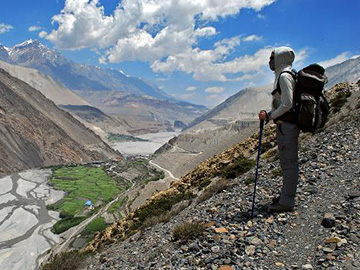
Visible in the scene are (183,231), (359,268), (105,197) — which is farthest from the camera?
(105,197)

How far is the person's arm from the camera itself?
735 cm

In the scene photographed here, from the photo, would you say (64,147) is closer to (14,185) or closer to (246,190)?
(14,185)

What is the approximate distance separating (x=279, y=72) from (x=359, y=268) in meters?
4.61

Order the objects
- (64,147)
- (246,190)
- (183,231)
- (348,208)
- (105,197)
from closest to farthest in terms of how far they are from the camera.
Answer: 1. (348,208)
2. (183,231)
3. (246,190)
4. (105,197)
5. (64,147)

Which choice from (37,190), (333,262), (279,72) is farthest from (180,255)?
(37,190)

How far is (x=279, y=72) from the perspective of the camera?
7.85 m

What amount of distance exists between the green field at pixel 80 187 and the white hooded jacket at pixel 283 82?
81.8 metres

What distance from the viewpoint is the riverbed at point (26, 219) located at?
54969 mm

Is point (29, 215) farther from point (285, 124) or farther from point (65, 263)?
point (285, 124)

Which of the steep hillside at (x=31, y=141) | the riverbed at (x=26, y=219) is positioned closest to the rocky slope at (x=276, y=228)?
the riverbed at (x=26, y=219)

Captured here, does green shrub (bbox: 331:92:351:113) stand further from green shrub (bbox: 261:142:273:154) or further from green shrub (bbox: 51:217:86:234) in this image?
green shrub (bbox: 51:217:86:234)

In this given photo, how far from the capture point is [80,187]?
111 metres

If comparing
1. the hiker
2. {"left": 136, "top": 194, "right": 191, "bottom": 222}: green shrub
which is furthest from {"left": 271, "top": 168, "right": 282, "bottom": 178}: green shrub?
{"left": 136, "top": 194, "right": 191, "bottom": 222}: green shrub

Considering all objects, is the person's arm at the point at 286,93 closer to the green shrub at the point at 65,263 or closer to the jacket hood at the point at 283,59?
the jacket hood at the point at 283,59
